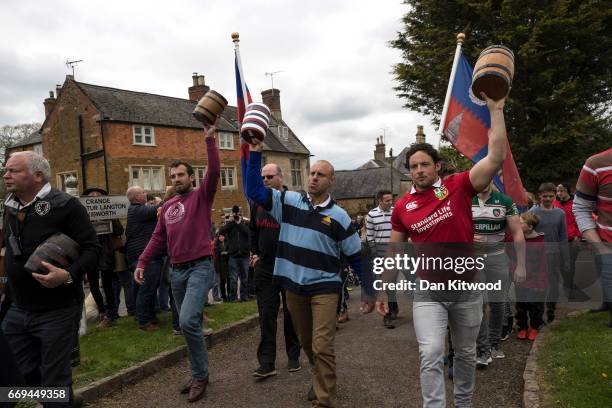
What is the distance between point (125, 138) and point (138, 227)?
26004 mm

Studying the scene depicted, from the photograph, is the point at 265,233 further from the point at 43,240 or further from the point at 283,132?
the point at 283,132

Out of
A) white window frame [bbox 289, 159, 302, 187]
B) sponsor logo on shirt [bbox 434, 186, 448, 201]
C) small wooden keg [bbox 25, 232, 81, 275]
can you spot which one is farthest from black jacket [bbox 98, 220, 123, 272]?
white window frame [bbox 289, 159, 302, 187]

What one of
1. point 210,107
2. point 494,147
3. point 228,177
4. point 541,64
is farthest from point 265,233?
point 228,177

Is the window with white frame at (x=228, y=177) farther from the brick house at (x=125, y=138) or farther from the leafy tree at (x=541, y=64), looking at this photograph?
the leafy tree at (x=541, y=64)

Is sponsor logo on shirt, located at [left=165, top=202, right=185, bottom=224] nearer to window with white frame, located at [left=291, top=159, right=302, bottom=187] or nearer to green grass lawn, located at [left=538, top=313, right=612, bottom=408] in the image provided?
green grass lawn, located at [left=538, top=313, right=612, bottom=408]

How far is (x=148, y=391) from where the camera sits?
17.6 ft

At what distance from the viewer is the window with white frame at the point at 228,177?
1490 inches

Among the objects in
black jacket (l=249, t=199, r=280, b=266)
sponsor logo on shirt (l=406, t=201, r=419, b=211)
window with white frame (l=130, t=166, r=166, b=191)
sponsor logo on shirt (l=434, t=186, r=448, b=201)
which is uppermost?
window with white frame (l=130, t=166, r=166, b=191)

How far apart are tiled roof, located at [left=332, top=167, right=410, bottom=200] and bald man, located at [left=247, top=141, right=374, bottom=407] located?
48843 millimetres

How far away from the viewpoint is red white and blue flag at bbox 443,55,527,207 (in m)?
5.59

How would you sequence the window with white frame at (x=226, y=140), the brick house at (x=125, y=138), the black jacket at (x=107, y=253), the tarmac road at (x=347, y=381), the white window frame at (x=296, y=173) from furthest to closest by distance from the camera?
the white window frame at (x=296, y=173) < the window with white frame at (x=226, y=140) < the brick house at (x=125, y=138) < the black jacket at (x=107, y=253) < the tarmac road at (x=347, y=381)

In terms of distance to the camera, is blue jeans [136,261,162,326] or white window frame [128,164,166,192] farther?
white window frame [128,164,166,192]

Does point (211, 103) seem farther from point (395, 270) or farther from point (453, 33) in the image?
point (453, 33)

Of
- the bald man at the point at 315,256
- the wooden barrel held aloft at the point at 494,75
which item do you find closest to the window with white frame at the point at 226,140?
the bald man at the point at 315,256
